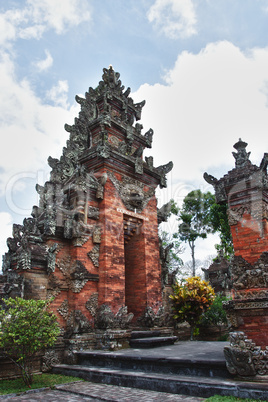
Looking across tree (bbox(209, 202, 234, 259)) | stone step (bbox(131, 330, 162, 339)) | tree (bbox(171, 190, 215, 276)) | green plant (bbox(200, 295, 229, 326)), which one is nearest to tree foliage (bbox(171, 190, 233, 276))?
tree (bbox(171, 190, 215, 276))

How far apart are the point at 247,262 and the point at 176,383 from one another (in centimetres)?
239

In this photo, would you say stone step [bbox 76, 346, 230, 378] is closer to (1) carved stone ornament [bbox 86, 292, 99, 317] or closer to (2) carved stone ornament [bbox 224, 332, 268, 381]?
(2) carved stone ornament [bbox 224, 332, 268, 381]

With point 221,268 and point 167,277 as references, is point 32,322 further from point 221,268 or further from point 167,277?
point 221,268

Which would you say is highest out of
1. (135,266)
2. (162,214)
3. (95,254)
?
(162,214)

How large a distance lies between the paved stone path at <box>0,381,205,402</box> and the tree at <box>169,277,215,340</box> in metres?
6.27

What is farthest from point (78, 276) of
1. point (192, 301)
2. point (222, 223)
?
point (222, 223)

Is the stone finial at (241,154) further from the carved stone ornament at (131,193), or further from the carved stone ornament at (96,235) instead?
the carved stone ornament at (131,193)

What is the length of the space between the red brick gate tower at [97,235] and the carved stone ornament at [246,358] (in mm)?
4963

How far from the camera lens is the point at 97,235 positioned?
9.91 m

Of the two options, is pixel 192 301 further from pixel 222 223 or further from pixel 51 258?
pixel 222 223

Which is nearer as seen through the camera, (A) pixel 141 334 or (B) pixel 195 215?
(A) pixel 141 334

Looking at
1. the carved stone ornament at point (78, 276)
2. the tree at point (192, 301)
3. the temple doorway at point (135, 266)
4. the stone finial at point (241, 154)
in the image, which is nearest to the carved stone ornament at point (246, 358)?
the stone finial at point (241, 154)

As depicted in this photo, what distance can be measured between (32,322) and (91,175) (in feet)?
17.3

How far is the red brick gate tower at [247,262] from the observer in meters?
4.72
